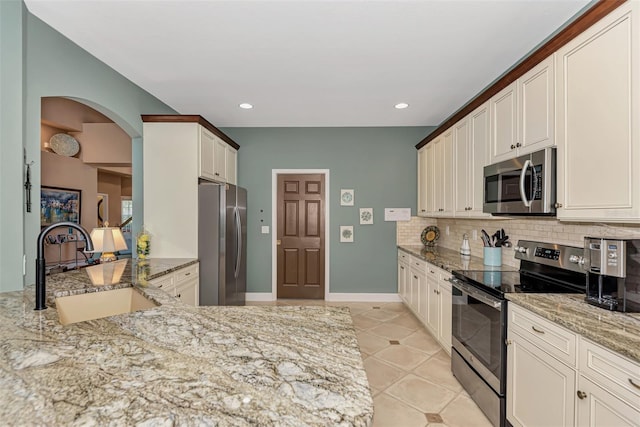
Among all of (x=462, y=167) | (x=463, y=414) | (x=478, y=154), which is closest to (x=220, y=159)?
(x=462, y=167)

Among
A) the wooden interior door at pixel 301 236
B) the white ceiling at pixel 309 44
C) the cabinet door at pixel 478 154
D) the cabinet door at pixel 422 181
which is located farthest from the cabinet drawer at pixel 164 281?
the cabinet door at pixel 422 181

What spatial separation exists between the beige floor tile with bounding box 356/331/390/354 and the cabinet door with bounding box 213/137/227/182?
8.43 ft

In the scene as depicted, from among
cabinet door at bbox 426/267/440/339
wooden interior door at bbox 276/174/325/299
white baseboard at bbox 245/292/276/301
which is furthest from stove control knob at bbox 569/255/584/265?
white baseboard at bbox 245/292/276/301

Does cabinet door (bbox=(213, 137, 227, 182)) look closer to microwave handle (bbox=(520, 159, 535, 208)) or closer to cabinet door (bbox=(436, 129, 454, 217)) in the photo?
cabinet door (bbox=(436, 129, 454, 217))

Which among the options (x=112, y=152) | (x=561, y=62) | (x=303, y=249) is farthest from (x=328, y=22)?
(x=112, y=152)

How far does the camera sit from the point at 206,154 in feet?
11.7

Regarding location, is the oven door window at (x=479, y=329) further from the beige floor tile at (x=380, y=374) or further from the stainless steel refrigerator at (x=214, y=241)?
the stainless steel refrigerator at (x=214, y=241)

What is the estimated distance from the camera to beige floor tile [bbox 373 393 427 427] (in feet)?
6.79

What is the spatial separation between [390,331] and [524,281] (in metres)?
1.78

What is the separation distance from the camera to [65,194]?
16.4 feet

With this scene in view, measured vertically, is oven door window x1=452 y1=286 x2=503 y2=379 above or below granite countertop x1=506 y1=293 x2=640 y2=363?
below

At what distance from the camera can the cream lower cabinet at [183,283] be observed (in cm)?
265

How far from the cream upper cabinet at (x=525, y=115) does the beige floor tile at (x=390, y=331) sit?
6.85ft

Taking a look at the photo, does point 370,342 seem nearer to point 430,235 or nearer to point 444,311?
point 444,311
